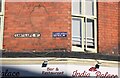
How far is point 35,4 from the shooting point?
9.72 meters

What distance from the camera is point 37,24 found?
31.5 ft

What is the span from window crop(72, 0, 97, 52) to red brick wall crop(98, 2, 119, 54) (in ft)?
→ 0.50

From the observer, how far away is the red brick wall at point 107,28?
10391 mm

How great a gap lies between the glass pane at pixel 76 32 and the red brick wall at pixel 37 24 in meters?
0.35

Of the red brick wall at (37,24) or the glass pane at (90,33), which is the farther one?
the glass pane at (90,33)

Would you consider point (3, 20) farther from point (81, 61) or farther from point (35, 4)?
point (81, 61)

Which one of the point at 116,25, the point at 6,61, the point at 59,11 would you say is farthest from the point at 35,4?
the point at 116,25

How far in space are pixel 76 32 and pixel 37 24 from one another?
115 centimetres

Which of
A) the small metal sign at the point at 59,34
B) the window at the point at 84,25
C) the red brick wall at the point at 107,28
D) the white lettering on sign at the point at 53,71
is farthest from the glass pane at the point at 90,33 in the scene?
the white lettering on sign at the point at 53,71

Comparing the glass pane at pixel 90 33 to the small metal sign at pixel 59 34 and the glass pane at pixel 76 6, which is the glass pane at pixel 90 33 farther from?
the small metal sign at pixel 59 34

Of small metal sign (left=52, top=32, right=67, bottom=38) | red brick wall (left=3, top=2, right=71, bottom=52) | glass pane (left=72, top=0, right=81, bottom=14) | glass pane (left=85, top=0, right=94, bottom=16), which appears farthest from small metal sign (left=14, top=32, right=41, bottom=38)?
glass pane (left=85, top=0, right=94, bottom=16)

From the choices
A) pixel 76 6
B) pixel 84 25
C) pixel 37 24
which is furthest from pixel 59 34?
pixel 76 6

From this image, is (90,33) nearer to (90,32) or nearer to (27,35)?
(90,32)

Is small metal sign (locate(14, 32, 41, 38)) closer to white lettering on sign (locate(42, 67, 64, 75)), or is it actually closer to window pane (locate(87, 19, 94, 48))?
white lettering on sign (locate(42, 67, 64, 75))
